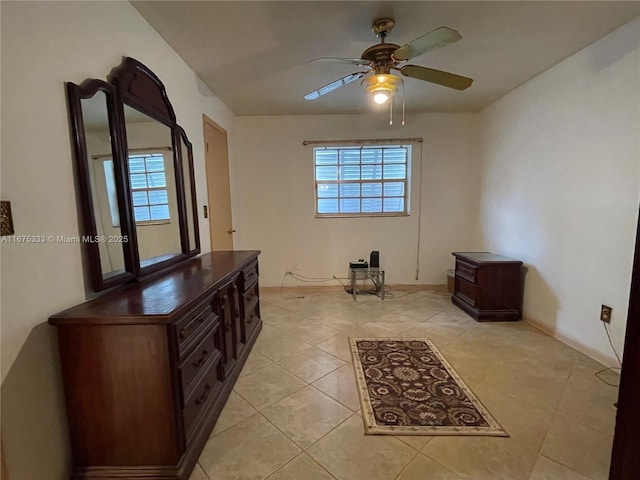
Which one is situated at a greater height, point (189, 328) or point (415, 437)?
point (189, 328)

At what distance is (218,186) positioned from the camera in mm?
3385

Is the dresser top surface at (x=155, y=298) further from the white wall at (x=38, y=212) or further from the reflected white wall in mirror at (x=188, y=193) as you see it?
the reflected white wall in mirror at (x=188, y=193)

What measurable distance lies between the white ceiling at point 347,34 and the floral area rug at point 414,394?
2.40 m

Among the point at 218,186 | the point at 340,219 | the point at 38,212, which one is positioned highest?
the point at 218,186

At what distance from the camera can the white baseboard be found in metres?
2.23

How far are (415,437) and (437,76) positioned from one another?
223cm

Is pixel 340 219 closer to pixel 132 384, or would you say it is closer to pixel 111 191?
pixel 111 191

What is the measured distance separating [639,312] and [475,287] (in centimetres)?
228

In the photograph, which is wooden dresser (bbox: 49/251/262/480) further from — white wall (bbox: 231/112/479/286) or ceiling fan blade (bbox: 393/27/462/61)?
white wall (bbox: 231/112/479/286)

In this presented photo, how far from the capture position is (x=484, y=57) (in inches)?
97.4

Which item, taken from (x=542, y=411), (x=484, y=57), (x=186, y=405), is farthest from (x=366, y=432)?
(x=484, y=57)

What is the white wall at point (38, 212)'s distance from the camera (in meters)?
1.06

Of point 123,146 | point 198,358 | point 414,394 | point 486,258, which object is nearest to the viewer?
point 198,358

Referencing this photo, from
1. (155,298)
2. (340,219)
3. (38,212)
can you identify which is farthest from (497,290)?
(38,212)
